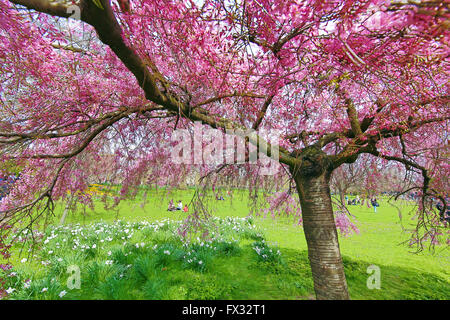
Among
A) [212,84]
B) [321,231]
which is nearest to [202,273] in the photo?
[321,231]

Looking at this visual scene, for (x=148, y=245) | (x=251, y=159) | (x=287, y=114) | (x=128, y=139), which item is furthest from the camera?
(x=148, y=245)

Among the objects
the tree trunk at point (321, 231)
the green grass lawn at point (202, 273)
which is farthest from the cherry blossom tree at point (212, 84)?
the green grass lawn at point (202, 273)

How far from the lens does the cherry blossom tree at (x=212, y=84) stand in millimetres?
1810

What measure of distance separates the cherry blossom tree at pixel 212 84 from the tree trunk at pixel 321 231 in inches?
0.6

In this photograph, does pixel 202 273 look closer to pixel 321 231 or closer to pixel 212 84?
pixel 321 231

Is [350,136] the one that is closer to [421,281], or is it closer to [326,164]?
[326,164]

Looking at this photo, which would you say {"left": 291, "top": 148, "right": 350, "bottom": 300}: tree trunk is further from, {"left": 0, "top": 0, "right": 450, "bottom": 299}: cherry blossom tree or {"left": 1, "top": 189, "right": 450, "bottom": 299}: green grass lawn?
{"left": 1, "top": 189, "right": 450, "bottom": 299}: green grass lawn

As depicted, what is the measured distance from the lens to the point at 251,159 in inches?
138

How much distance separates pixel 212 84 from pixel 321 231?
2717mm

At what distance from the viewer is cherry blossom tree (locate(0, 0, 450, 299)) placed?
1.81 m

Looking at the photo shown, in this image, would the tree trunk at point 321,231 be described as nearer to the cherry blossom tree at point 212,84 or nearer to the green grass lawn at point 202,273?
the cherry blossom tree at point 212,84

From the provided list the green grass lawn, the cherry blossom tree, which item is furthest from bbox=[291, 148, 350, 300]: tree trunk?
the green grass lawn
